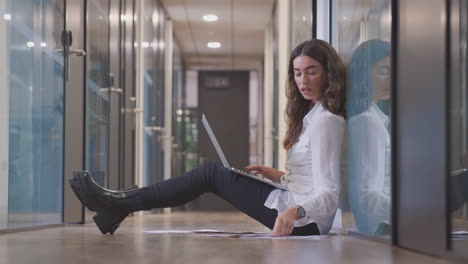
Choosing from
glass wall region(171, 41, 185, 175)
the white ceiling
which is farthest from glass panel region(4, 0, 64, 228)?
glass wall region(171, 41, 185, 175)

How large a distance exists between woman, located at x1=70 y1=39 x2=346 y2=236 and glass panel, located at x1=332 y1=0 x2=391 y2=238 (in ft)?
0.29

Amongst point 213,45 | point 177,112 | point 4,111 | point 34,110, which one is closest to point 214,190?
point 4,111

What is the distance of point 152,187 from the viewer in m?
2.82

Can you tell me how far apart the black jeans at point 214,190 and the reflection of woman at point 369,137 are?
25cm

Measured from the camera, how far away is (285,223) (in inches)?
101

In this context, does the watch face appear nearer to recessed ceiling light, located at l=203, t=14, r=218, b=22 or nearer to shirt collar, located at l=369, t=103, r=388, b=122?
shirt collar, located at l=369, t=103, r=388, b=122

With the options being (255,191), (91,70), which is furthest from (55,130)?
(255,191)

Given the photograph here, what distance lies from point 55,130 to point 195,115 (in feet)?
30.2

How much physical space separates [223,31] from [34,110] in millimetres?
6882

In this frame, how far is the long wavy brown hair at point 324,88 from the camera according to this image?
2945mm

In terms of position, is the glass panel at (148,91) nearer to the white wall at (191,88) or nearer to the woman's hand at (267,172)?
the woman's hand at (267,172)

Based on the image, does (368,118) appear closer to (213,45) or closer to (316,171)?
(316,171)

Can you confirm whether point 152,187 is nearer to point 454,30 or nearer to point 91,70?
point 454,30

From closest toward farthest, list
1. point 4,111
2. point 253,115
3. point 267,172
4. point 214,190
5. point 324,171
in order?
point 324,171, point 214,190, point 4,111, point 267,172, point 253,115
